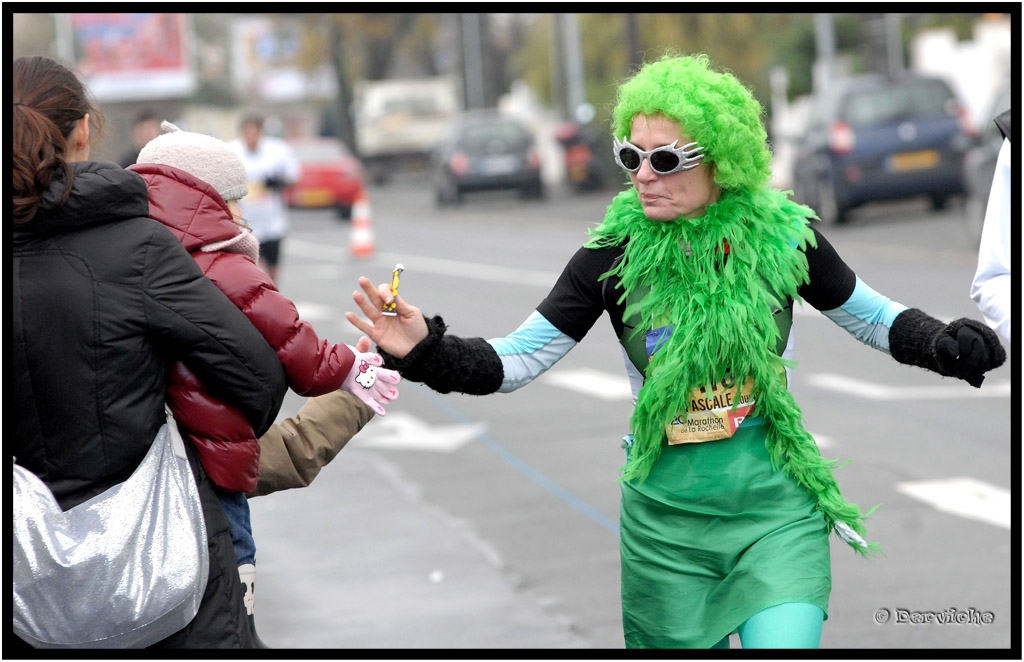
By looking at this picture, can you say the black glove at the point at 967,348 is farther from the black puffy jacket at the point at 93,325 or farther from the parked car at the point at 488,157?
the parked car at the point at 488,157

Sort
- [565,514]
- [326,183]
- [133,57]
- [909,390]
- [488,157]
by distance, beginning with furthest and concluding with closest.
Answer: [133,57] → [488,157] → [326,183] → [909,390] → [565,514]

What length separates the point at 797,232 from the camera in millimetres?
3691

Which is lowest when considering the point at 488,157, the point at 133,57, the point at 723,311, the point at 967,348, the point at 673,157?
the point at 488,157

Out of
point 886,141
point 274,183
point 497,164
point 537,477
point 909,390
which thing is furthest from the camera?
point 497,164

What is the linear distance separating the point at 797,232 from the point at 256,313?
1280 millimetres

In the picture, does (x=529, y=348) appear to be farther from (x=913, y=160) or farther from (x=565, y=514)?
(x=913, y=160)

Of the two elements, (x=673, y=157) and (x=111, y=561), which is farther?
(x=673, y=157)

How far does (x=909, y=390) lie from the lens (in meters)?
10.1

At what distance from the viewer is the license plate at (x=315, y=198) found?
31594mm

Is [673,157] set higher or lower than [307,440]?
higher

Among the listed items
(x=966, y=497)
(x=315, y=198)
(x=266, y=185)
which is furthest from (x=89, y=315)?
(x=315, y=198)

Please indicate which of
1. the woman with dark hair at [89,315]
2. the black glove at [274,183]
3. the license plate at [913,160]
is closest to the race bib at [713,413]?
the woman with dark hair at [89,315]

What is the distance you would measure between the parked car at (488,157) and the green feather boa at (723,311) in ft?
94.6

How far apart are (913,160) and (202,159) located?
17239 mm
